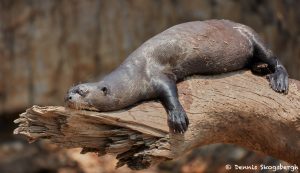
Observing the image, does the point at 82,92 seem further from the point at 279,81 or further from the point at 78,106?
the point at 279,81

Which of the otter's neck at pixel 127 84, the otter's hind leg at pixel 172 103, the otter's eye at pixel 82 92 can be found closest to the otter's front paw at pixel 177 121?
the otter's hind leg at pixel 172 103

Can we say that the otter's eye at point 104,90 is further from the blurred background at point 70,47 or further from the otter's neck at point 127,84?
the blurred background at point 70,47

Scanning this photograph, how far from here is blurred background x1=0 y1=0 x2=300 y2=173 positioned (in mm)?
8266

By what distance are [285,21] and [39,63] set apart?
274cm

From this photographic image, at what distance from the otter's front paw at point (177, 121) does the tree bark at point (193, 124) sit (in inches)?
1.7

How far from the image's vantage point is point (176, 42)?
4.45 meters

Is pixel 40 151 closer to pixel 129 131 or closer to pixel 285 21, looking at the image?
pixel 285 21

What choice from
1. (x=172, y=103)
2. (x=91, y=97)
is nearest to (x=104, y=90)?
(x=91, y=97)

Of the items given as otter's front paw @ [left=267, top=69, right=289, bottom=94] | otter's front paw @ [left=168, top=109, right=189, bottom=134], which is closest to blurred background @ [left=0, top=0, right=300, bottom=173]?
otter's front paw @ [left=267, top=69, right=289, bottom=94]

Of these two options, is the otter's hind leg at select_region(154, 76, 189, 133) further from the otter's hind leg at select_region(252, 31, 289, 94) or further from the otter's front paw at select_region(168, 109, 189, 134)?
the otter's hind leg at select_region(252, 31, 289, 94)

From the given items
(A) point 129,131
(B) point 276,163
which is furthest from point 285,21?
(A) point 129,131

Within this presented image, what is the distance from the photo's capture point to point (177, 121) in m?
4.06

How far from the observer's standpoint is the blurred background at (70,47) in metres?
8.27

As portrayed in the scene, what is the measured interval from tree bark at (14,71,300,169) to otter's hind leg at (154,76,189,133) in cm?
5
